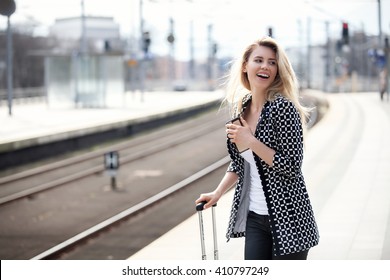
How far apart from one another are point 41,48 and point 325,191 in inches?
1232

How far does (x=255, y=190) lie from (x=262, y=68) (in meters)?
0.47

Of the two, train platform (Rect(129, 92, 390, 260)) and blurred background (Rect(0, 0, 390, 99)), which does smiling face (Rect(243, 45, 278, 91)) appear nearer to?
blurred background (Rect(0, 0, 390, 99))

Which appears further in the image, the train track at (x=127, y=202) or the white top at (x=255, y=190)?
the train track at (x=127, y=202)

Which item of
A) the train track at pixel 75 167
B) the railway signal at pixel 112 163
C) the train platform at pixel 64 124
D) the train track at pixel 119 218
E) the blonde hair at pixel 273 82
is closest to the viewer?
the blonde hair at pixel 273 82

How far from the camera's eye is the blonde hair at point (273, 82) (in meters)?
2.88

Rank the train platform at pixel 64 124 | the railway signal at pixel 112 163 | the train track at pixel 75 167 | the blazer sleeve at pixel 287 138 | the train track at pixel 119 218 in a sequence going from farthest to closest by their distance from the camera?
the train platform at pixel 64 124 < the train track at pixel 75 167 < the railway signal at pixel 112 163 < the train track at pixel 119 218 < the blazer sleeve at pixel 287 138

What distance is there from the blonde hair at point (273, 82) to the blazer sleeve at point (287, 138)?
60 millimetres

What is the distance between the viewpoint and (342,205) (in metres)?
6.46

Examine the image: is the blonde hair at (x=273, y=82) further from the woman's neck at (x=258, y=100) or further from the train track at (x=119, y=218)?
the train track at (x=119, y=218)

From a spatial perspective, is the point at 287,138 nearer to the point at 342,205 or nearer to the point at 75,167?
the point at 342,205

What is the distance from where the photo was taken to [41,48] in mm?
36750

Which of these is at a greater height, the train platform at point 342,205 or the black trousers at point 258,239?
the black trousers at point 258,239

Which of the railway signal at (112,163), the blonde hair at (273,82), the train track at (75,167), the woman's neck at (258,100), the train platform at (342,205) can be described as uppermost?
the blonde hair at (273,82)

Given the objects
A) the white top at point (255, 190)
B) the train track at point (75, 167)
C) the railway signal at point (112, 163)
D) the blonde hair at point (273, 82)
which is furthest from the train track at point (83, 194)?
the white top at point (255, 190)
